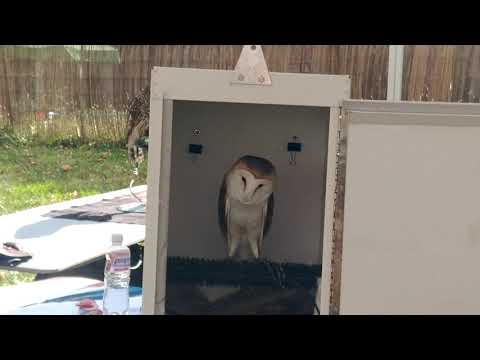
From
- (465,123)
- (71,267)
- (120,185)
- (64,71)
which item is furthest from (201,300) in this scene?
(64,71)

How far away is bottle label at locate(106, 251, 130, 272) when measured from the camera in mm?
1439

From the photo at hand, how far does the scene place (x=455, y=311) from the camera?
1.11 m

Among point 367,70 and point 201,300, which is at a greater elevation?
point 367,70

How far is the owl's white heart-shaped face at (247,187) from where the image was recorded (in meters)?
1.55

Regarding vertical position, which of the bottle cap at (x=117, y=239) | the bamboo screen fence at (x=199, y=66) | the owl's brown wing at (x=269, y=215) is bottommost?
the bottle cap at (x=117, y=239)

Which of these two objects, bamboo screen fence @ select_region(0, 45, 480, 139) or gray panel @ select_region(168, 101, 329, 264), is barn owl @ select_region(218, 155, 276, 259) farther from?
bamboo screen fence @ select_region(0, 45, 480, 139)

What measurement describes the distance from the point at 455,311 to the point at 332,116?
1.38 feet

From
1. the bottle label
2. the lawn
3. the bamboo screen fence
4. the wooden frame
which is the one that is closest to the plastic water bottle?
the bottle label

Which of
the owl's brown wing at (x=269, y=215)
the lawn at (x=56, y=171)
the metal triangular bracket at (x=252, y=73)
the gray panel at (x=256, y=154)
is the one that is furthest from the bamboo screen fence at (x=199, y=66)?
the metal triangular bracket at (x=252, y=73)

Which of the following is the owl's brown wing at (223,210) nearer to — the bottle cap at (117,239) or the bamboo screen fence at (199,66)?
the bottle cap at (117,239)

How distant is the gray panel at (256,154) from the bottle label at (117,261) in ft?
1.29

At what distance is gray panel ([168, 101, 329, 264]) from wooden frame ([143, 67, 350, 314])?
0.60m

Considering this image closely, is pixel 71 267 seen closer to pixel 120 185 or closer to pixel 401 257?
pixel 401 257

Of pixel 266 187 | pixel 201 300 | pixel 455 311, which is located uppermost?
pixel 266 187
